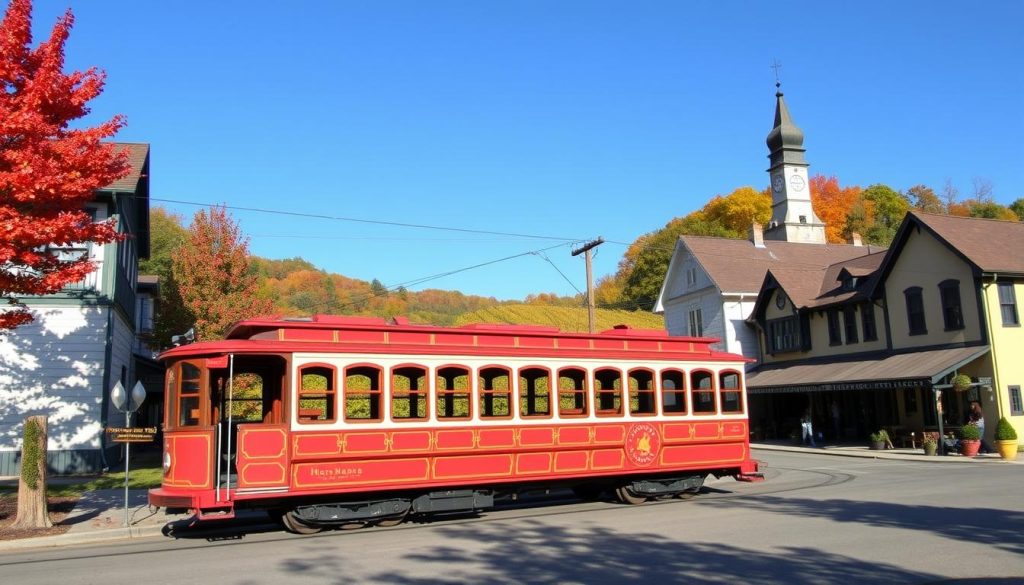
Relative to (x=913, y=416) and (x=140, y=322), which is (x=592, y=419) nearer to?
(x=913, y=416)

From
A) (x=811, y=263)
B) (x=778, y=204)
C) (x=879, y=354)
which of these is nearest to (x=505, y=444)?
(x=879, y=354)

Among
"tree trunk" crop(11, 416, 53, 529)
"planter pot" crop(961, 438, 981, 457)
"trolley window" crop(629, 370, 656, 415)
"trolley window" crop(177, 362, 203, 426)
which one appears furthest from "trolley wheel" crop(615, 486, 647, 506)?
"planter pot" crop(961, 438, 981, 457)

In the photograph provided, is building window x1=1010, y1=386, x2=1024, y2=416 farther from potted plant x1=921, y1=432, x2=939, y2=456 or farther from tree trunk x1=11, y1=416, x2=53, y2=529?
tree trunk x1=11, y1=416, x2=53, y2=529

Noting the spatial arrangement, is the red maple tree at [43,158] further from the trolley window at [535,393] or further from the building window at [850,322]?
the building window at [850,322]

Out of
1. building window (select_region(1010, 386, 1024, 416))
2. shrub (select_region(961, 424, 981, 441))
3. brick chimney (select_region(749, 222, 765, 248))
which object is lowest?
shrub (select_region(961, 424, 981, 441))

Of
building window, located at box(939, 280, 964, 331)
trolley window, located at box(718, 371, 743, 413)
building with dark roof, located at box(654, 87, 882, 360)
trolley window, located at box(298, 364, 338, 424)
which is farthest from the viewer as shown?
building with dark roof, located at box(654, 87, 882, 360)

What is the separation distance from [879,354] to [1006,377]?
534 centimetres

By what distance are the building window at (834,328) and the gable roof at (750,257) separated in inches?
223

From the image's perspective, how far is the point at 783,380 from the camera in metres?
32.4

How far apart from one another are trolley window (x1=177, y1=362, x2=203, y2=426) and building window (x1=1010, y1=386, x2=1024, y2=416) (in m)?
24.8

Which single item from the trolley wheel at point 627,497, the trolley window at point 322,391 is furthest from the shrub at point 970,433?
the trolley window at point 322,391

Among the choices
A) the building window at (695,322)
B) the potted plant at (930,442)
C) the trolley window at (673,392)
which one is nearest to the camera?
the trolley window at (673,392)

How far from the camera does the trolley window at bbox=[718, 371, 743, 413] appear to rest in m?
15.6

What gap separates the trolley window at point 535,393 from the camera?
45.3ft
